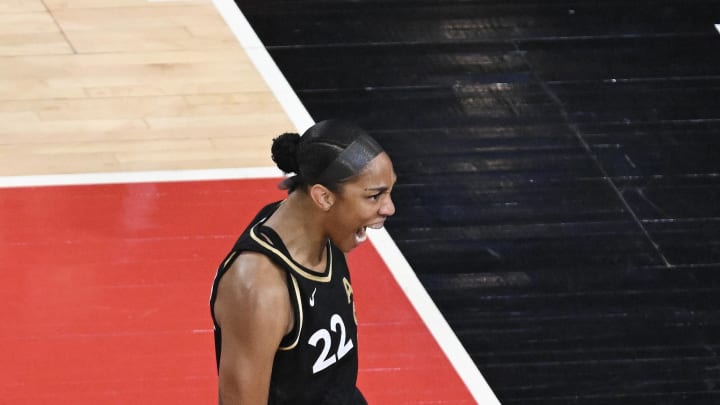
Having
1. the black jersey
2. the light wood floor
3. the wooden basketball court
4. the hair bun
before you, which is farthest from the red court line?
the hair bun

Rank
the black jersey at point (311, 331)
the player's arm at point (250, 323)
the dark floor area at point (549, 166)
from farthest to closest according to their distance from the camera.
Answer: the dark floor area at point (549, 166), the black jersey at point (311, 331), the player's arm at point (250, 323)

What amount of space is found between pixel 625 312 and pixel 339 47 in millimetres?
2106

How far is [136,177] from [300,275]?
2807mm

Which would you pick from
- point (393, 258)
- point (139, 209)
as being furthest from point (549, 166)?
point (139, 209)

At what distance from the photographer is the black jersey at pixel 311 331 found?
2818mm

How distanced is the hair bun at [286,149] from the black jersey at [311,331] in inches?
6.0

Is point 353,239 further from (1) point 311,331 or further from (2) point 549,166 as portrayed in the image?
(2) point 549,166

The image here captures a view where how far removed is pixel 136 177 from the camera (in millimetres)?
5512

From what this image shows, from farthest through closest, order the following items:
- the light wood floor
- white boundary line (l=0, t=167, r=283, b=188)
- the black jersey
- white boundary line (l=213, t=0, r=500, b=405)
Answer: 1. the light wood floor
2. white boundary line (l=0, t=167, r=283, b=188)
3. white boundary line (l=213, t=0, r=500, b=405)
4. the black jersey

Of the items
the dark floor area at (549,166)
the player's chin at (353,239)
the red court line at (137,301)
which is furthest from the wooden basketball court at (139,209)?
the player's chin at (353,239)

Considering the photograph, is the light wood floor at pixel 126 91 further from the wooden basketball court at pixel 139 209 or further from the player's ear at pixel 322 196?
the player's ear at pixel 322 196

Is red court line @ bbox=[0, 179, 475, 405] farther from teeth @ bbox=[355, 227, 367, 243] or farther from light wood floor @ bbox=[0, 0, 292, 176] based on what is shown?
teeth @ bbox=[355, 227, 367, 243]

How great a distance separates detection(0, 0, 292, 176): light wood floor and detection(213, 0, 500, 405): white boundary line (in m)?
0.05

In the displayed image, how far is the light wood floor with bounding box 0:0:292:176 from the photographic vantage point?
18.5 feet
